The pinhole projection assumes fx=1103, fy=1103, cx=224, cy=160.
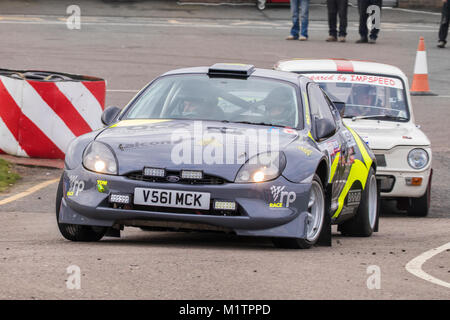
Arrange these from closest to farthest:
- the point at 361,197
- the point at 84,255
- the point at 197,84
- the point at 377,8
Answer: the point at 84,255 < the point at 197,84 < the point at 361,197 < the point at 377,8

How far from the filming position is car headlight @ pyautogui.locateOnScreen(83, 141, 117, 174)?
24.5ft

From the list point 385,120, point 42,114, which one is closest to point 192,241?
point 385,120

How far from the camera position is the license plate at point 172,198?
23.8 feet

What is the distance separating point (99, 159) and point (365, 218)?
2754 millimetres

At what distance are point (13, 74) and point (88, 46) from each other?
11446mm

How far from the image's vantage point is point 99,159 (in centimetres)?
754

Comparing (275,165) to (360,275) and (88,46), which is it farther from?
(88,46)

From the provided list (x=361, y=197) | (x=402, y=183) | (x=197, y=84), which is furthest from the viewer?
(x=402, y=183)

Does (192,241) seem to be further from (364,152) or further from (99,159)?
(364,152)

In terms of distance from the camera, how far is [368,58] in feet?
77.9

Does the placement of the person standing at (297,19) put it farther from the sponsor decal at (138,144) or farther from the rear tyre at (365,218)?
the sponsor decal at (138,144)

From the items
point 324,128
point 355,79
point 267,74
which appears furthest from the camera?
point 355,79
